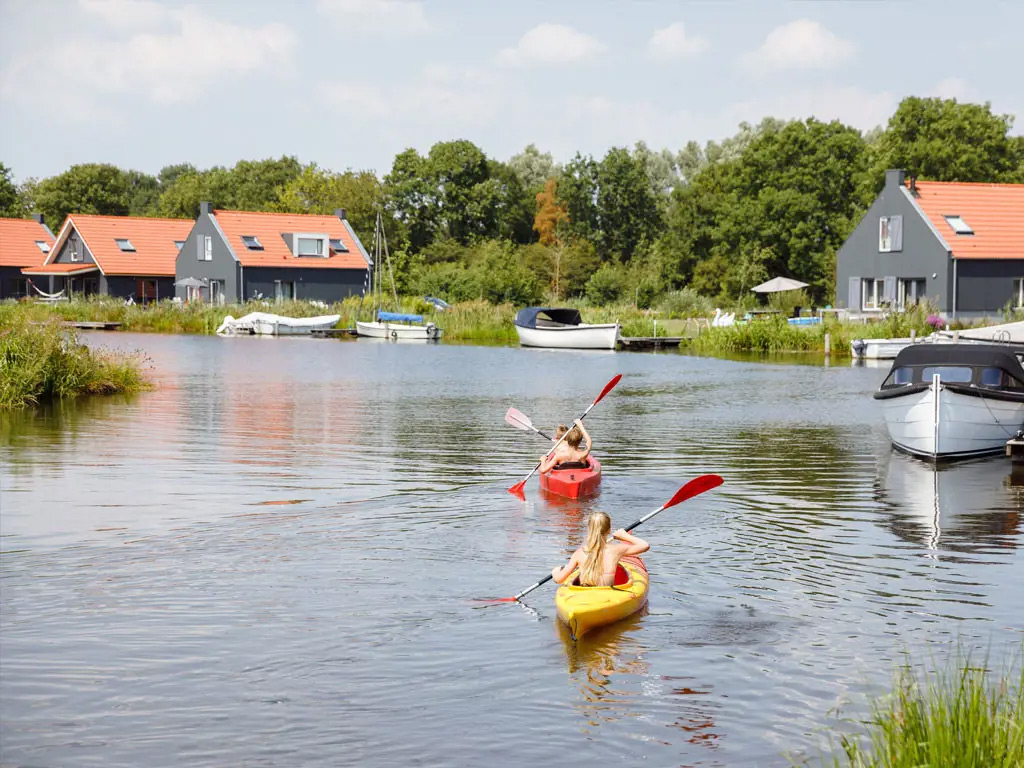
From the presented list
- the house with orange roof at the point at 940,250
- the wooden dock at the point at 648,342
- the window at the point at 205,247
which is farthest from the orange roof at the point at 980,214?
the window at the point at 205,247

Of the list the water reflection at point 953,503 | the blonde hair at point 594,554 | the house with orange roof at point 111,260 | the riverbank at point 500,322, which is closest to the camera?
the blonde hair at point 594,554

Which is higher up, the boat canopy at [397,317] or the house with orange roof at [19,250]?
the house with orange roof at [19,250]

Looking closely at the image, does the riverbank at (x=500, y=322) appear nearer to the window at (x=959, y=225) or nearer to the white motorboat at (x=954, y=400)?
the window at (x=959, y=225)

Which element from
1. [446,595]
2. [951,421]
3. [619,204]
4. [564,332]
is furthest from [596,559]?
[619,204]

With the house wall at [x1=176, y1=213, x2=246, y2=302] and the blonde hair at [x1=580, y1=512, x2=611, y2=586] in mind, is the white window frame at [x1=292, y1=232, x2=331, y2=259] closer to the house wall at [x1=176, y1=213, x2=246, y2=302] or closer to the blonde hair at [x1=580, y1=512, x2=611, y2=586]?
the house wall at [x1=176, y1=213, x2=246, y2=302]

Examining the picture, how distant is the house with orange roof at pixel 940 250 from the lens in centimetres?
6066

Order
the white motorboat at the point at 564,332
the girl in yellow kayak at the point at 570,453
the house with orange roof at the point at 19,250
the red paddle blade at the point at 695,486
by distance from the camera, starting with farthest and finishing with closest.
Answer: the house with orange roof at the point at 19,250
the white motorboat at the point at 564,332
the girl in yellow kayak at the point at 570,453
the red paddle blade at the point at 695,486

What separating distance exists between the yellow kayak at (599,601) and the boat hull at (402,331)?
2248 inches

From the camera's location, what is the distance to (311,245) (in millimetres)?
85625

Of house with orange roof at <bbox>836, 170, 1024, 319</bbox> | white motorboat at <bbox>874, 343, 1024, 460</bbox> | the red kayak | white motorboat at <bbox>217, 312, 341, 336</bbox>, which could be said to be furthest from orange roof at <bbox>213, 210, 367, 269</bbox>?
the red kayak

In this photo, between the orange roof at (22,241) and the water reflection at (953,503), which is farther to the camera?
the orange roof at (22,241)

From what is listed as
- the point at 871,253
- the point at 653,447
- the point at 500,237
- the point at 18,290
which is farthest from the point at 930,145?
the point at 18,290

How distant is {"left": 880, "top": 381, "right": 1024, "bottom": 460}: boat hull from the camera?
78.1ft

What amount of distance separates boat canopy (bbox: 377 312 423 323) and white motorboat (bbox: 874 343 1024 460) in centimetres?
4978
